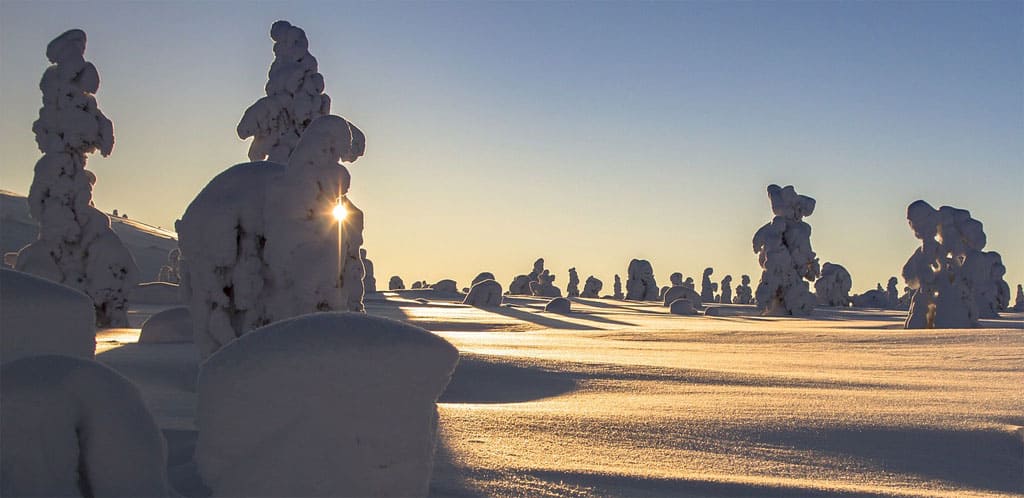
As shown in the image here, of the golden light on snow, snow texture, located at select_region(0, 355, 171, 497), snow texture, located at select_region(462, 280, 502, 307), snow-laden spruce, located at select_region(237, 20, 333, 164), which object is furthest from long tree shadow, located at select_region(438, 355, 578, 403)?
snow texture, located at select_region(462, 280, 502, 307)

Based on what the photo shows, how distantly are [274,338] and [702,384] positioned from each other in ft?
16.3

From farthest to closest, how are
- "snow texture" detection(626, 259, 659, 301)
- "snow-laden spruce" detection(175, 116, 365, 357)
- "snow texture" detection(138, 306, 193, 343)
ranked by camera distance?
"snow texture" detection(626, 259, 659, 301) < "snow texture" detection(138, 306, 193, 343) < "snow-laden spruce" detection(175, 116, 365, 357)

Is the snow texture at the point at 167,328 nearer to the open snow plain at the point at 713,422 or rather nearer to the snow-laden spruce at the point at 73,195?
the open snow plain at the point at 713,422

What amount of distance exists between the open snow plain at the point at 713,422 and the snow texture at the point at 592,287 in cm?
3986

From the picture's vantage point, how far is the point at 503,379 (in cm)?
781

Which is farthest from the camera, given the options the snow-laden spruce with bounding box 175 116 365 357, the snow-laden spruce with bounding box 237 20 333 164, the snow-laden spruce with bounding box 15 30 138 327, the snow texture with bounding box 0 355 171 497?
the snow-laden spruce with bounding box 15 30 138 327

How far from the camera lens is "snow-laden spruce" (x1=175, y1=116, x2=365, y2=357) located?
6965mm

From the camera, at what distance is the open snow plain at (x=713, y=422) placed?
3992mm

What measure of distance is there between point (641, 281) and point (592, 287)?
7.60m

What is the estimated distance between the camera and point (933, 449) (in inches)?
187

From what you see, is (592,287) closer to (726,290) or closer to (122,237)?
(726,290)

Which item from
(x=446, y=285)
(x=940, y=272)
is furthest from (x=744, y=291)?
(x=940, y=272)

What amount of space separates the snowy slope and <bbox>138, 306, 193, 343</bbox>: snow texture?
41163 millimetres

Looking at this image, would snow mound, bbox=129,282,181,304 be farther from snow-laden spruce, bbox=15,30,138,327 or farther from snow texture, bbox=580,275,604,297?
snow texture, bbox=580,275,604,297
